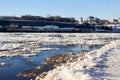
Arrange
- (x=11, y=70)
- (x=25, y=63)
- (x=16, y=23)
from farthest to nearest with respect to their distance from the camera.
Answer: (x=16, y=23) → (x=25, y=63) → (x=11, y=70)

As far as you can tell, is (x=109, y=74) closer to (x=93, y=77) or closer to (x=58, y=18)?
(x=93, y=77)

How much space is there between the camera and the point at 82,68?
15.7 meters

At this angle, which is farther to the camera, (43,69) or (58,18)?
(58,18)

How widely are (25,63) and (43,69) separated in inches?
128

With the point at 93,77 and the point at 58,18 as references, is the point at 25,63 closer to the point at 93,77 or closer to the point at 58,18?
the point at 93,77

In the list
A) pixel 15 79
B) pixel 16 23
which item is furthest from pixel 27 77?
pixel 16 23

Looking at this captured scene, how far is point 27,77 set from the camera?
16.2m

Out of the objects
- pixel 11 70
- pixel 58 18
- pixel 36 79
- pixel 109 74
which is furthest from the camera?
pixel 58 18

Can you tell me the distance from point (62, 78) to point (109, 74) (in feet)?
6.80

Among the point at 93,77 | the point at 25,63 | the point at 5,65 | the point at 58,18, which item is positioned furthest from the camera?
the point at 58,18

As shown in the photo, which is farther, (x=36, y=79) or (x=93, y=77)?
(x=36, y=79)

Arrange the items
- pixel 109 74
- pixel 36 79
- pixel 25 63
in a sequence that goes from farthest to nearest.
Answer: pixel 25 63 < pixel 36 79 < pixel 109 74

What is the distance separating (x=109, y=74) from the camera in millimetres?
14062

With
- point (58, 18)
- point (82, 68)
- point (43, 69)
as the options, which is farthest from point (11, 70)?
point (58, 18)
